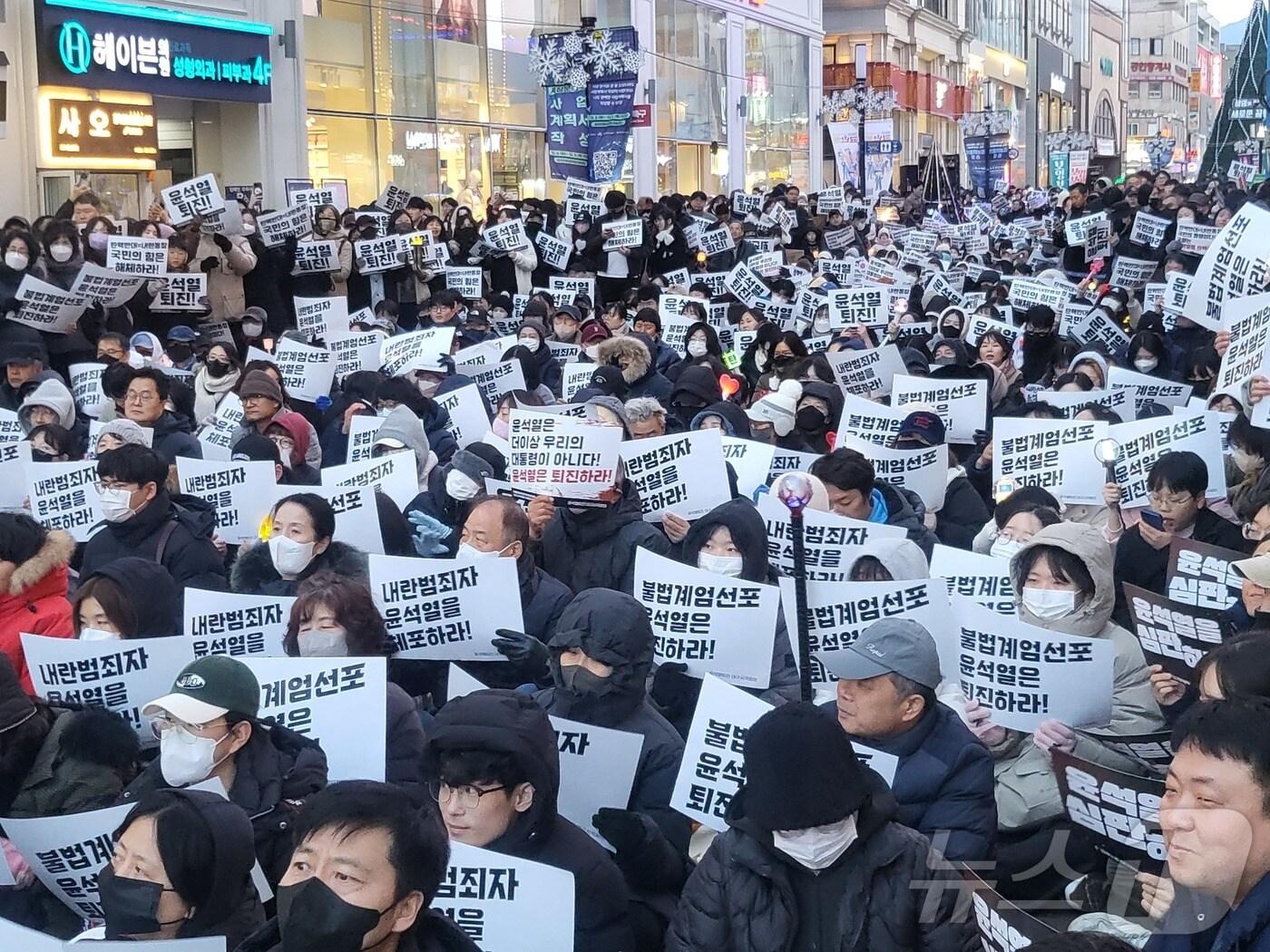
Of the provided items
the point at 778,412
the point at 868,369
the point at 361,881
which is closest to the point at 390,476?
the point at 778,412

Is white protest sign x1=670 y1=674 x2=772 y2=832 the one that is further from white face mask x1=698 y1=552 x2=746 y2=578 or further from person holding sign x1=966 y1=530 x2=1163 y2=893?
white face mask x1=698 y1=552 x2=746 y2=578

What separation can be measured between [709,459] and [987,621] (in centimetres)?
270

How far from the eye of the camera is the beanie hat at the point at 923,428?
8773mm

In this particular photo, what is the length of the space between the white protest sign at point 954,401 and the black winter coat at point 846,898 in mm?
6462

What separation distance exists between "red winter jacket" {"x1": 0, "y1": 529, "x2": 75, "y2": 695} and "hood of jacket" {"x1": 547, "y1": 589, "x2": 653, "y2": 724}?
2.10 meters

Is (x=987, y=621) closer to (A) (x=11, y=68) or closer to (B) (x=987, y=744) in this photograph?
(B) (x=987, y=744)

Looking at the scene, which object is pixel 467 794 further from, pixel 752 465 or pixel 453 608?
pixel 752 465

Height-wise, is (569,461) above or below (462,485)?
above

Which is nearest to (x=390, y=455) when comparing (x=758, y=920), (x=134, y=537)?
(x=134, y=537)

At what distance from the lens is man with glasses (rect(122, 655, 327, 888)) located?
13.9 ft

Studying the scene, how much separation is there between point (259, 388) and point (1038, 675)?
17.2ft

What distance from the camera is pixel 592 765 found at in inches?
181

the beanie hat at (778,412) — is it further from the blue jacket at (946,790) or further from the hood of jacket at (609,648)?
the blue jacket at (946,790)

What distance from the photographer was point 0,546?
19.2 feet
